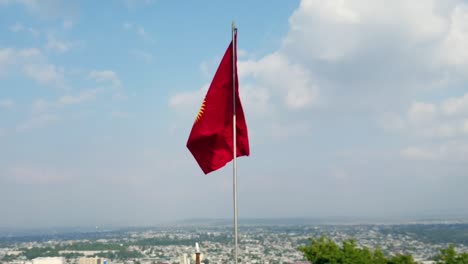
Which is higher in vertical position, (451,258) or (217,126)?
(217,126)

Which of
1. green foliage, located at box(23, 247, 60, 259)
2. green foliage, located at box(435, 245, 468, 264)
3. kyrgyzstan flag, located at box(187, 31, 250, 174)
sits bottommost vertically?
green foliage, located at box(23, 247, 60, 259)

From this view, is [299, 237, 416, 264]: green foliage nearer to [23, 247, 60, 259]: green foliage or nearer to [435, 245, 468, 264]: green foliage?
[435, 245, 468, 264]: green foliage

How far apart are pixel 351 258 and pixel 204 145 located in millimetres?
13926

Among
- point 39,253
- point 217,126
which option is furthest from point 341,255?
point 39,253

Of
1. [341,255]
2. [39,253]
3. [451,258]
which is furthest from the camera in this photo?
[39,253]

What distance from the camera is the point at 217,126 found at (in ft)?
23.7

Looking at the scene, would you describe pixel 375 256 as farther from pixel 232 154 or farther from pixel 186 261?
pixel 232 154

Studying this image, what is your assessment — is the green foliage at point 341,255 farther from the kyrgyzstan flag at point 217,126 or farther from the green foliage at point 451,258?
the kyrgyzstan flag at point 217,126

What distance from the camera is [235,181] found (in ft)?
21.8

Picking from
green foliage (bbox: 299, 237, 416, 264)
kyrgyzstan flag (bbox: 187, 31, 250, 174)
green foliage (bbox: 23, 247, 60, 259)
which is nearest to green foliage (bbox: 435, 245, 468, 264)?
green foliage (bbox: 299, 237, 416, 264)

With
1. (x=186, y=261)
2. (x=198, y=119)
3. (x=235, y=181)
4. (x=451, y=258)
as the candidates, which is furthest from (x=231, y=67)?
(x=451, y=258)

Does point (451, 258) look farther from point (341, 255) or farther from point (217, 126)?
point (217, 126)

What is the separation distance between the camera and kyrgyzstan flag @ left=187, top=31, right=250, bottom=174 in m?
7.19

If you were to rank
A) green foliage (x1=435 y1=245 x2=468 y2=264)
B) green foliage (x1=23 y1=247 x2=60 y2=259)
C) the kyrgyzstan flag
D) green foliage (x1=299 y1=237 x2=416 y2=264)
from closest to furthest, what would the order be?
1. the kyrgyzstan flag
2. green foliage (x1=435 y1=245 x2=468 y2=264)
3. green foliage (x1=299 y1=237 x2=416 y2=264)
4. green foliage (x1=23 y1=247 x2=60 y2=259)
